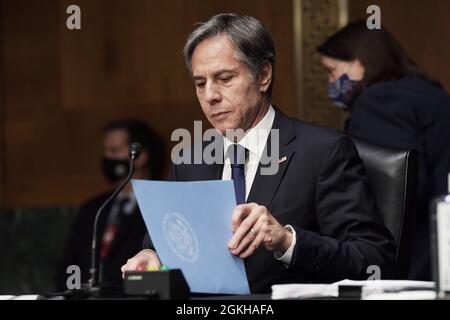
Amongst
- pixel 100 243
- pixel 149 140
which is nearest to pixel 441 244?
pixel 100 243

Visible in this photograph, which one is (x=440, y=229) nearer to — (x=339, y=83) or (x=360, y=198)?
(x=360, y=198)

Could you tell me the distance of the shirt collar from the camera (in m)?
2.97

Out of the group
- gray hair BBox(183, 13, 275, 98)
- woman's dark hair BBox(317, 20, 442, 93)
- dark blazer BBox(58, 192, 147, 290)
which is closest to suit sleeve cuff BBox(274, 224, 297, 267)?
gray hair BBox(183, 13, 275, 98)

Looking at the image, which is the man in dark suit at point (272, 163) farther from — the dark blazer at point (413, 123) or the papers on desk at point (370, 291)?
the dark blazer at point (413, 123)

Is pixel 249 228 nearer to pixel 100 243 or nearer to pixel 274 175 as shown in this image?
pixel 274 175

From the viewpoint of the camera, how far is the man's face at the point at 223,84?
2.92m

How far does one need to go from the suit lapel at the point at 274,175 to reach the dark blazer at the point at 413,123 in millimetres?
706

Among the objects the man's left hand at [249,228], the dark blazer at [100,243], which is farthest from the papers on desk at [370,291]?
the dark blazer at [100,243]

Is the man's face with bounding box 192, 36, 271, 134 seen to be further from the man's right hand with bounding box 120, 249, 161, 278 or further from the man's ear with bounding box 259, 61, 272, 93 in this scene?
the man's right hand with bounding box 120, 249, 161, 278

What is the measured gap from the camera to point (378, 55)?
3.90 m

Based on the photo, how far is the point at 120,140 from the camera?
5.49 metres

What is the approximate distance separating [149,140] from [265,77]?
2.53 m

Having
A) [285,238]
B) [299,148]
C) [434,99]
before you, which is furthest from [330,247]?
[434,99]

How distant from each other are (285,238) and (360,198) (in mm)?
379
